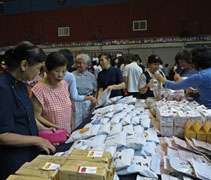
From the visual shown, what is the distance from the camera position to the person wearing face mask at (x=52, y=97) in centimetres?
146

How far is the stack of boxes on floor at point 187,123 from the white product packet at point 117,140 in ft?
1.36

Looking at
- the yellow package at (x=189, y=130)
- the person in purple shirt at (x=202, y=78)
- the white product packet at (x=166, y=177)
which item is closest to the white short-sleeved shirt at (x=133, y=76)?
the person in purple shirt at (x=202, y=78)

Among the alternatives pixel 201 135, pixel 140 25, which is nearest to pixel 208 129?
pixel 201 135

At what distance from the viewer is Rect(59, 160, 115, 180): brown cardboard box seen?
0.66 metres

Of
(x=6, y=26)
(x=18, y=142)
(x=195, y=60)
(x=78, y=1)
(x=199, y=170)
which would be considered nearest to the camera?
(x=199, y=170)

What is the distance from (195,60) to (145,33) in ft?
23.6

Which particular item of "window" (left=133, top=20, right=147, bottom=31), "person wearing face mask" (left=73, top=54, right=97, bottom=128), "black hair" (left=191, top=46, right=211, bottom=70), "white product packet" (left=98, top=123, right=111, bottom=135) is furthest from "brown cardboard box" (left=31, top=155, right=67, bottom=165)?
"window" (left=133, top=20, right=147, bottom=31)

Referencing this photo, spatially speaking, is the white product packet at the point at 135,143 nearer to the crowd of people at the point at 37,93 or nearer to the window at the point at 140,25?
the crowd of people at the point at 37,93

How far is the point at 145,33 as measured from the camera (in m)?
8.55

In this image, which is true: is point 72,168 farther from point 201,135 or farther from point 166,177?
point 201,135

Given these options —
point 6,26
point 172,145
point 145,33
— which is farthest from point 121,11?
point 172,145

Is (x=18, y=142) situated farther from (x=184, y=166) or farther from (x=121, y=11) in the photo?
(x=121, y=11)

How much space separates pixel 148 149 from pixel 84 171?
58cm

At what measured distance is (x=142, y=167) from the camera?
0.95 m
